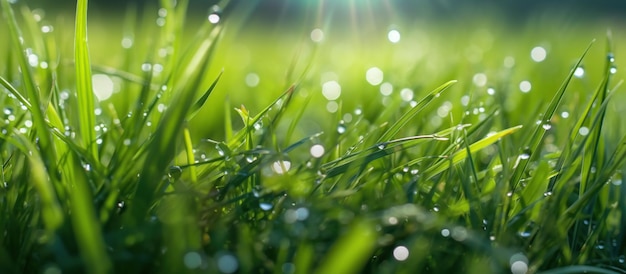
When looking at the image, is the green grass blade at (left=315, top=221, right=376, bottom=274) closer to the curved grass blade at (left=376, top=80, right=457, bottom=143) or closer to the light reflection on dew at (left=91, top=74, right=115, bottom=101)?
the curved grass blade at (left=376, top=80, right=457, bottom=143)

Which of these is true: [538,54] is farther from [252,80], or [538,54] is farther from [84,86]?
[84,86]

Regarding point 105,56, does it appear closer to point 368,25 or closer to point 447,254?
point 447,254

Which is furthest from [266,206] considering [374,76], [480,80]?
[374,76]

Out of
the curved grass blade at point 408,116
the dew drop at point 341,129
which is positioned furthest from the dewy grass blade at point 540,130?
the dew drop at point 341,129

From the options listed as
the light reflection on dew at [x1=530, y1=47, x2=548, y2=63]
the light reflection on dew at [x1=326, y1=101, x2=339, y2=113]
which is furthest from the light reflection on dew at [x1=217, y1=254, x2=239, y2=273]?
the light reflection on dew at [x1=530, y1=47, x2=548, y2=63]

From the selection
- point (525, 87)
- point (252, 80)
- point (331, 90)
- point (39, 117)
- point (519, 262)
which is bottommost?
point (519, 262)

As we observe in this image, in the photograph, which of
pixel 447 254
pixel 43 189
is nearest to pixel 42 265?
pixel 43 189
